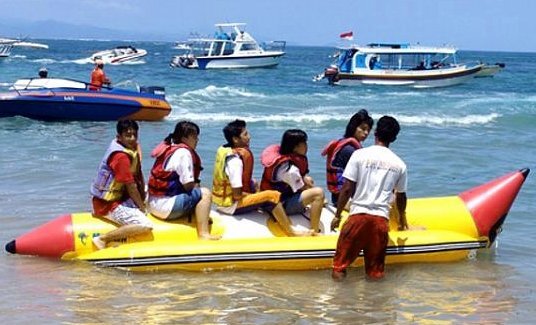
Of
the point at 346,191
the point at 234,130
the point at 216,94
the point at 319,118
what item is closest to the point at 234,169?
the point at 234,130

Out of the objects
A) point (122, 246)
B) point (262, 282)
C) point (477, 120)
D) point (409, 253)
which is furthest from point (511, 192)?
point (477, 120)

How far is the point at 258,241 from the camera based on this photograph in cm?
579

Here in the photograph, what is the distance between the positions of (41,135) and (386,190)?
9.35 m

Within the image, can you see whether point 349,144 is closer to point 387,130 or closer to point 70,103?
point 387,130

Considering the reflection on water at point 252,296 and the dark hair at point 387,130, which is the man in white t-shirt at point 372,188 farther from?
the reflection on water at point 252,296

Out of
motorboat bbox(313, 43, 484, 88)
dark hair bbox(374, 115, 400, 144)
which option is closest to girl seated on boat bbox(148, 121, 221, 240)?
dark hair bbox(374, 115, 400, 144)

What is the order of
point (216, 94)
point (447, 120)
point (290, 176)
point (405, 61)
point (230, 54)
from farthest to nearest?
1. point (230, 54)
2. point (405, 61)
3. point (216, 94)
4. point (447, 120)
5. point (290, 176)

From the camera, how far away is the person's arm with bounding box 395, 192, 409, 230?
5500mm

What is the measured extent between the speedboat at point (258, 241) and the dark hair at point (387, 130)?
99cm

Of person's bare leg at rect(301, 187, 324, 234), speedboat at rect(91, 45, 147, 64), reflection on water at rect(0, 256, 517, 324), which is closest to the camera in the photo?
reflection on water at rect(0, 256, 517, 324)

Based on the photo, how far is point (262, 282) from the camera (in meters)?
5.54

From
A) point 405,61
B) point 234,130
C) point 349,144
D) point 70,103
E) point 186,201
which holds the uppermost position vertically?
point 405,61

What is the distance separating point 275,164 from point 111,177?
3.93ft

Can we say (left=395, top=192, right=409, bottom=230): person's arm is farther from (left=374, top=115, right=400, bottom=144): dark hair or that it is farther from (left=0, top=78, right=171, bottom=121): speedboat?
(left=0, top=78, right=171, bottom=121): speedboat
